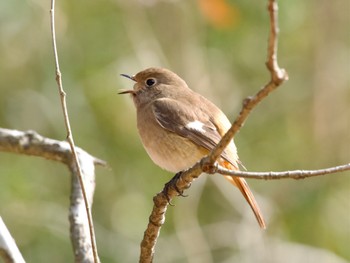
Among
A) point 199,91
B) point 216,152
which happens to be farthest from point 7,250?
point 199,91

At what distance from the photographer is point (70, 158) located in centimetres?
499

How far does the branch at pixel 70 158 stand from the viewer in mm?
4583

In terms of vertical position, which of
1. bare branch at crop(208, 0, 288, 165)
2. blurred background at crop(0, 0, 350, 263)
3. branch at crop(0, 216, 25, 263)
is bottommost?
bare branch at crop(208, 0, 288, 165)

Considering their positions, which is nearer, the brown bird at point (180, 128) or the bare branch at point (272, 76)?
the bare branch at point (272, 76)

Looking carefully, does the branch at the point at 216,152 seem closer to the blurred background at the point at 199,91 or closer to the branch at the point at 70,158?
the branch at the point at 70,158

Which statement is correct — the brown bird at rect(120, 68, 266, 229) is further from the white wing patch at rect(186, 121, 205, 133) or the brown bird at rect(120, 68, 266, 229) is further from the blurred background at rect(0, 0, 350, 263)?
the blurred background at rect(0, 0, 350, 263)

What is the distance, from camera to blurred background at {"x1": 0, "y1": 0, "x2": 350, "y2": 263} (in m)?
8.12

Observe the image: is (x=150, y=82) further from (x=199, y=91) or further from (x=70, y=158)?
(x=199, y=91)

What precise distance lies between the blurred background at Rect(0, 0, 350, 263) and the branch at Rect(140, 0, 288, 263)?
A: 3903 millimetres

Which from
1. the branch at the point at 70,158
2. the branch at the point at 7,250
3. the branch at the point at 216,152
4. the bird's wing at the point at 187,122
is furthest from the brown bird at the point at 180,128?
the branch at the point at 7,250

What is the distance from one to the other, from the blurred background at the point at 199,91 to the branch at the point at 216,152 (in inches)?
154

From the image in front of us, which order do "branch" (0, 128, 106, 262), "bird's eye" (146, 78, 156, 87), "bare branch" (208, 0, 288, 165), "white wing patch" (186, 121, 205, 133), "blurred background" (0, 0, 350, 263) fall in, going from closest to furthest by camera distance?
1. "bare branch" (208, 0, 288, 165)
2. "branch" (0, 128, 106, 262)
3. "white wing patch" (186, 121, 205, 133)
4. "bird's eye" (146, 78, 156, 87)
5. "blurred background" (0, 0, 350, 263)

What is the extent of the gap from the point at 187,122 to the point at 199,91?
10.5ft

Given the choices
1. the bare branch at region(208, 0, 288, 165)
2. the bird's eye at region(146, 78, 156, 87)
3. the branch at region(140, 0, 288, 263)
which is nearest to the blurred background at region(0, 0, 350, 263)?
the bird's eye at region(146, 78, 156, 87)
